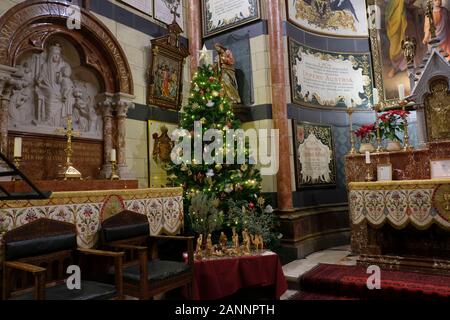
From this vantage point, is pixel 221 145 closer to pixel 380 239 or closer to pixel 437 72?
pixel 380 239

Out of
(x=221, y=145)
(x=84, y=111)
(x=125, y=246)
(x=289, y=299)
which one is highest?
(x=84, y=111)

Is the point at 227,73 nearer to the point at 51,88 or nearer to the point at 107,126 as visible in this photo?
the point at 107,126

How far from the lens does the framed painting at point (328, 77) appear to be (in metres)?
6.67

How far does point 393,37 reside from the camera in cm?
722

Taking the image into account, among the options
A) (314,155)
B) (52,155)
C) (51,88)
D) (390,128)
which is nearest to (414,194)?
(390,128)

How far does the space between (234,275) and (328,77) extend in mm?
5055

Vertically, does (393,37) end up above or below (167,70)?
above

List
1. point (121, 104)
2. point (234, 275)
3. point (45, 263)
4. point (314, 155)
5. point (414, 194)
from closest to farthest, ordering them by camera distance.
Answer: point (45, 263)
point (234, 275)
point (414, 194)
point (121, 104)
point (314, 155)

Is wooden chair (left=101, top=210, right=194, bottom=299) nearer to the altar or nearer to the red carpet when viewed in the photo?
the red carpet

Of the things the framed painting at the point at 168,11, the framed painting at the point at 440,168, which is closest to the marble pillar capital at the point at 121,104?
the framed painting at the point at 168,11
